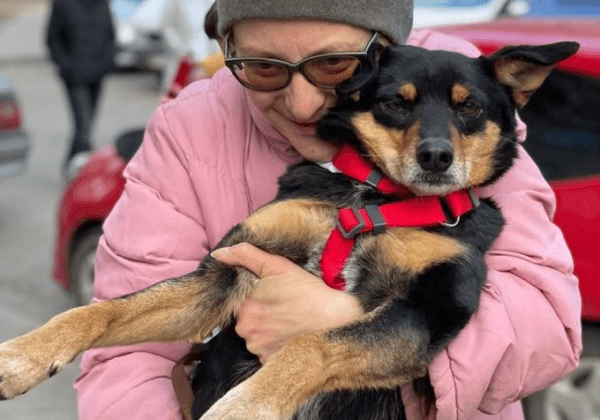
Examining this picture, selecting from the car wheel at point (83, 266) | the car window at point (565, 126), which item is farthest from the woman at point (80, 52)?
the car window at point (565, 126)

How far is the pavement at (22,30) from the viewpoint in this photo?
70.7ft

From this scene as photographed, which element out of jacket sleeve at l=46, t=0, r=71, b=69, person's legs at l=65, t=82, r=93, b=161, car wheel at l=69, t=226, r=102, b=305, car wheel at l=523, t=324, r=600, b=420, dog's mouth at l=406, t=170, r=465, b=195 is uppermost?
dog's mouth at l=406, t=170, r=465, b=195

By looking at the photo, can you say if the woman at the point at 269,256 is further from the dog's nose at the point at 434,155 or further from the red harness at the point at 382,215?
the dog's nose at the point at 434,155

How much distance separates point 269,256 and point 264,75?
469 mm

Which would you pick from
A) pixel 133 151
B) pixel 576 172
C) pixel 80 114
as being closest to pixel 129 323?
pixel 576 172

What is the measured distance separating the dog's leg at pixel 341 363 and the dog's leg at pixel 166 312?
1.15 feet

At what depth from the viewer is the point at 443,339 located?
7.60 feet

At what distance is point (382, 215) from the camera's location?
254cm

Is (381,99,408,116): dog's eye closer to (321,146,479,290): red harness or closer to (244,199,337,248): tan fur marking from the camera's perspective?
(321,146,479,290): red harness

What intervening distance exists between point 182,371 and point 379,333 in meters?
0.56

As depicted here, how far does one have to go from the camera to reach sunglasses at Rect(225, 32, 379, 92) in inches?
95.6

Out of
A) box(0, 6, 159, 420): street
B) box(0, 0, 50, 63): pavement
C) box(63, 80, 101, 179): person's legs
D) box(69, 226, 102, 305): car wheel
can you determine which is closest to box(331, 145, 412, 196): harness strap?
box(0, 6, 159, 420): street

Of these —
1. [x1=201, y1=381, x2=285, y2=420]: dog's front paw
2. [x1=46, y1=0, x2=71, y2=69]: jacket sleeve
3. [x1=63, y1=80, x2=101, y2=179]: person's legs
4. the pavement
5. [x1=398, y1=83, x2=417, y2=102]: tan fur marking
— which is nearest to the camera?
[x1=201, y1=381, x2=285, y2=420]: dog's front paw

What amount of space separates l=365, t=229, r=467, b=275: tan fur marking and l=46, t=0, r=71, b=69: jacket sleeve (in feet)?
29.6
